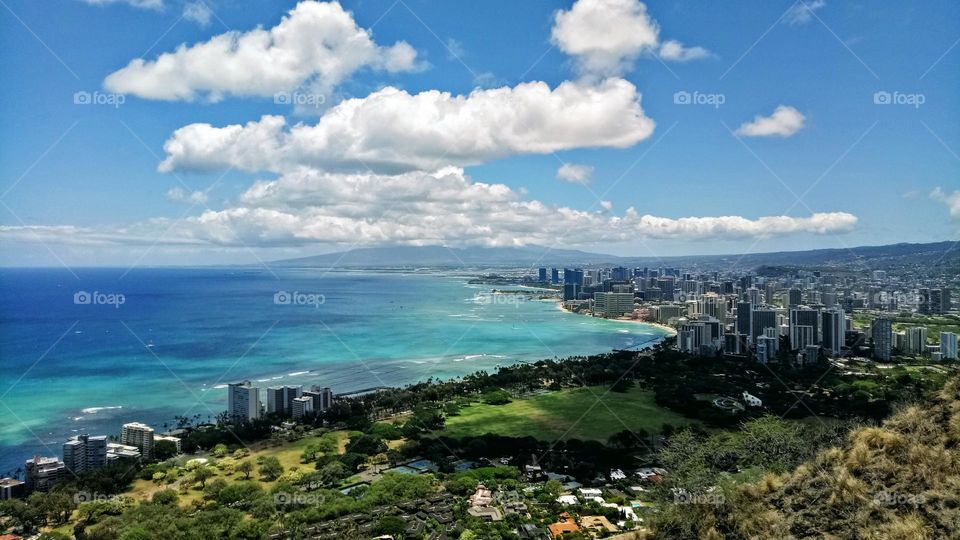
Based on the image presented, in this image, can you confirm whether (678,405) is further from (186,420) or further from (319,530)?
(186,420)

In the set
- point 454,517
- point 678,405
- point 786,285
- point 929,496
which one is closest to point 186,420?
point 454,517

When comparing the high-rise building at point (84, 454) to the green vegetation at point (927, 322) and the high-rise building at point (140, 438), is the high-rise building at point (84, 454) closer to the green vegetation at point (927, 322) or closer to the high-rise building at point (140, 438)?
the high-rise building at point (140, 438)

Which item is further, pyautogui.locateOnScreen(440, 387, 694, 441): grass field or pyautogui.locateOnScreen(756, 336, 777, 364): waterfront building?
pyautogui.locateOnScreen(756, 336, 777, 364): waterfront building

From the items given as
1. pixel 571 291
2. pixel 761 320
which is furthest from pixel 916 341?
pixel 571 291

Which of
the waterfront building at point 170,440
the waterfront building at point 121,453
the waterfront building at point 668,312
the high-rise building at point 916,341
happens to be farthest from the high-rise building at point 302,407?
the waterfront building at point 668,312

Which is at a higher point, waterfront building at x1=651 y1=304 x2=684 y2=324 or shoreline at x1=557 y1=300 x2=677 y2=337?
waterfront building at x1=651 y1=304 x2=684 y2=324
